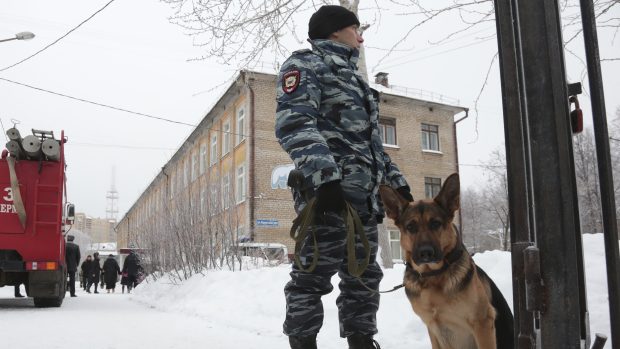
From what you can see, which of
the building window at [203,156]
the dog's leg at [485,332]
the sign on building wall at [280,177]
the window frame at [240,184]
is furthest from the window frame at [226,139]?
the dog's leg at [485,332]

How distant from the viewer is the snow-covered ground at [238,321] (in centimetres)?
404

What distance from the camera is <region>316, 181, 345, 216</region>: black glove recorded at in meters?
2.68

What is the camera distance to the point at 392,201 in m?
2.99

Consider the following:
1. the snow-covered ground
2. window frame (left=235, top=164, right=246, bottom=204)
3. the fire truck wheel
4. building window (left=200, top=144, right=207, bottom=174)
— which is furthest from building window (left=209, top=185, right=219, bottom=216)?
building window (left=200, top=144, right=207, bottom=174)

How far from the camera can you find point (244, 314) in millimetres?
6926

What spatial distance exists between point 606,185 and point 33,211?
10.2 m

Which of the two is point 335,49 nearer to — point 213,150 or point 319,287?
point 319,287

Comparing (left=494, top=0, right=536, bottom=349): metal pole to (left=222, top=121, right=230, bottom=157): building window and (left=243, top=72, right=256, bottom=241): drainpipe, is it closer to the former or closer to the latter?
(left=243, top=72, right=256, bottom=241): drainpipe

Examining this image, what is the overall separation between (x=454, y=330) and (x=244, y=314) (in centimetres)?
463

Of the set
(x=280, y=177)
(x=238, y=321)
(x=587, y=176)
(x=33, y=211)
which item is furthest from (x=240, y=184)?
(x=587, y=176)

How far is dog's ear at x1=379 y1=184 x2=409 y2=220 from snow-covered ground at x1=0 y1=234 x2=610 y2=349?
3.81ft

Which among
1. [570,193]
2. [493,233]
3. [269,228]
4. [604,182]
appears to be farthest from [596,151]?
[493,233]

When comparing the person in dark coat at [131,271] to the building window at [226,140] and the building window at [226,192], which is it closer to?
the building window at [226,192]

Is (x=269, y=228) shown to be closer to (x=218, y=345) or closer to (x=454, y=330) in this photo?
(x=218, y=345)
